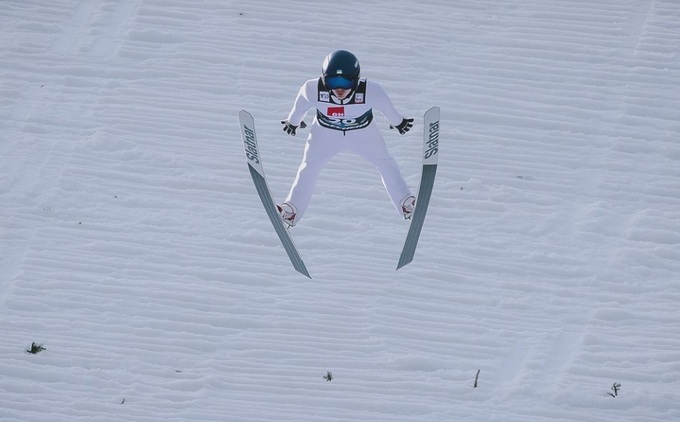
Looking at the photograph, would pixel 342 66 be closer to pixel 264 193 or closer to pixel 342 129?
pixel 342 129

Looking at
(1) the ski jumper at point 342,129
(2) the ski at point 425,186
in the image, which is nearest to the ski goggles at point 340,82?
(1) the ski jumper at point 342,129

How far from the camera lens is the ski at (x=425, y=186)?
955 centimetres

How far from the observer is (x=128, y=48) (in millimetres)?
12586

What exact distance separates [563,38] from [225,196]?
15.8 ft

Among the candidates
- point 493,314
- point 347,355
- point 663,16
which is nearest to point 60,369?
point 347,355

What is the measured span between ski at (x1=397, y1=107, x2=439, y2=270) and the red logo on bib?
3.63 ft

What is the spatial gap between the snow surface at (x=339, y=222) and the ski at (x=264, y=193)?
1.34ft

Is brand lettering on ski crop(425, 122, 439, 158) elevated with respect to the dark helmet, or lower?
lower

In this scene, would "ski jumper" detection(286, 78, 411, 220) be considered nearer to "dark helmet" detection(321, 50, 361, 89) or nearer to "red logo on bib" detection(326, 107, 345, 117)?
"red logo on bib" detection(326, 107, 345, 117)

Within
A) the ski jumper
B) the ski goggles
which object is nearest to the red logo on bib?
the ski jumper

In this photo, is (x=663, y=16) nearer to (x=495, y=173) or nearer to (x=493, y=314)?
(x=495, y=173)

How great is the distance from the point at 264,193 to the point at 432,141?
1646 millimetres

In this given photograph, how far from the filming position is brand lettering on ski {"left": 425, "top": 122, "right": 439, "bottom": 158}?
9742mm

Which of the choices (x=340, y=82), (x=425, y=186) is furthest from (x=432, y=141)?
(x=340, y=82)
